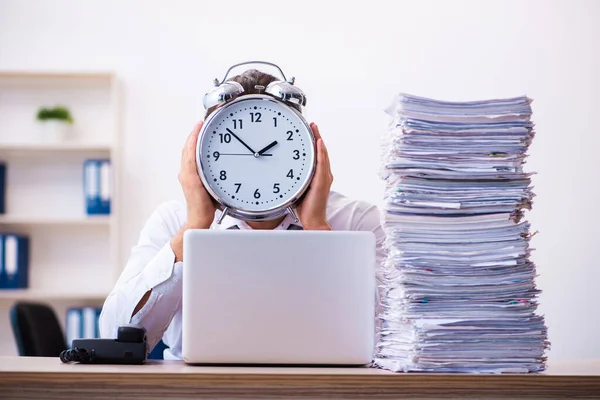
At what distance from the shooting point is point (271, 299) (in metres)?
1.12

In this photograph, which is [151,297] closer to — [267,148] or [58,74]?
[267,148]

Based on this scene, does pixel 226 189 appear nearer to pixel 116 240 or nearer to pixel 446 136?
pixel 446 136

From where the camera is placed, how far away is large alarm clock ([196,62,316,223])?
129 centimetres

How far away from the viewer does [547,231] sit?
15.1ft

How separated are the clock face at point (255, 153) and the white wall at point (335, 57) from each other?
11.0 feet

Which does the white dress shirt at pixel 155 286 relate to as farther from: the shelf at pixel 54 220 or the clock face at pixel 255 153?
the shelf at pixel 54 220

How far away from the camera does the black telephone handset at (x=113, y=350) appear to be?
1148mm

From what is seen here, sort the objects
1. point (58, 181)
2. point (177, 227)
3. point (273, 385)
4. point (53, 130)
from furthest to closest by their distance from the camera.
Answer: point (58, 181) < point (53, 130) < point (177, 227) < point (273, 385)

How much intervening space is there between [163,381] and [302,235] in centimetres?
27

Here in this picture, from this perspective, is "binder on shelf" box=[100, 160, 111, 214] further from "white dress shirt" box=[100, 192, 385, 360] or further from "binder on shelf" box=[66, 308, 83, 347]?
"white dress shirt" box=[100, 192, 385, 360]

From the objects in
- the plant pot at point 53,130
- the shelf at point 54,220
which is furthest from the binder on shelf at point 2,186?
the plant pot at point 53,130

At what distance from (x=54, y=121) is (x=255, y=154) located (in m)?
3.51

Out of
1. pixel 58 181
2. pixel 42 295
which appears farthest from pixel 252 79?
pixel 58 181

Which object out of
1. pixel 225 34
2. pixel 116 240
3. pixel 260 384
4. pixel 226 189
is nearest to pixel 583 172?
pixel 225 34
